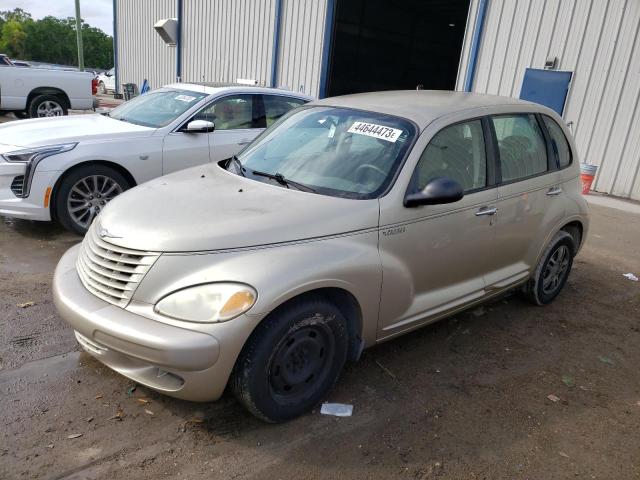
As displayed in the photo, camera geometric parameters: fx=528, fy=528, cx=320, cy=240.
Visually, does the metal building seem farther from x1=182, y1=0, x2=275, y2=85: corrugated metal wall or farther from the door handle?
the door handle

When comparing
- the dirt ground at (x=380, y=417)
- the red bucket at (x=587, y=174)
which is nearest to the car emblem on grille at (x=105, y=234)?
the dirt ground at (x=380, y=417)

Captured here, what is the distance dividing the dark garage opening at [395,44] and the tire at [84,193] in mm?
12291

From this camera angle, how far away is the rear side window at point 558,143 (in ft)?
15.0

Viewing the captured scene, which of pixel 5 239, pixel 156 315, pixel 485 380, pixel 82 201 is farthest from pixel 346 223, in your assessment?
pixel 5 239

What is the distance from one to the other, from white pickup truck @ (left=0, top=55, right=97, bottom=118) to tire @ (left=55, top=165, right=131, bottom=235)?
849 centimetres

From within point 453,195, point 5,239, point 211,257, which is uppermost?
point 453,195

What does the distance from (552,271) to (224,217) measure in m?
3.25

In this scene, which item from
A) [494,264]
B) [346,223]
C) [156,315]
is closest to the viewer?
[156,315]

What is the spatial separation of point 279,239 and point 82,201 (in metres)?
3.66

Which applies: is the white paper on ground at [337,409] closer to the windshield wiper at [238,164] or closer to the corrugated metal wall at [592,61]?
the windshield wiper at [238,164]

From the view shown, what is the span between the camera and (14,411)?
2.95 m

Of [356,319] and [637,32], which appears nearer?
[356,319]

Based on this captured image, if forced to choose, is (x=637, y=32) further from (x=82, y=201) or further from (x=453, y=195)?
(x=82, y=201)

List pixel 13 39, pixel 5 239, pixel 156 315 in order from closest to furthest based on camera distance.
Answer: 1. pixel 156 315
2. pixel 5 239
3. pixel 13 39
